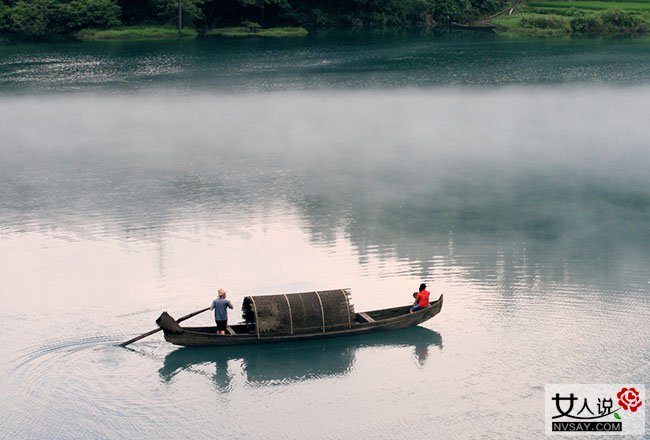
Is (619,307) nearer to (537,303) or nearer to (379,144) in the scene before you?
(537,303)

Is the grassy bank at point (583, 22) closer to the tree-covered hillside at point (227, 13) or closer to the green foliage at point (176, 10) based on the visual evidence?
the tree-covered hillside at point (227, 13)

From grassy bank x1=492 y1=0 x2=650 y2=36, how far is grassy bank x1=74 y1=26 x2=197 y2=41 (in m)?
40.4

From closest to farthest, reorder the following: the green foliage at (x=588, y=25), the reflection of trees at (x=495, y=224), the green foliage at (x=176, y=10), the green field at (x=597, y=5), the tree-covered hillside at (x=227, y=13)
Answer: the reflection of trees at (x=495, y=224) < the tree-covered hillside at (x=227, y=13) < the green foliage at (x=176, y=10) < the green foliage at (x=588, y=25) < the green field at (x=597, y=5)

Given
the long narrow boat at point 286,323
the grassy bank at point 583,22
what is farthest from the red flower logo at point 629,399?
the grassy bank at point 583,22

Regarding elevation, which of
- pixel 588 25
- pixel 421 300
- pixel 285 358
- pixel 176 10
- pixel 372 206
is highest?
pixel 176 10

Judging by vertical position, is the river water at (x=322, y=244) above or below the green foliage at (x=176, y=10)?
below

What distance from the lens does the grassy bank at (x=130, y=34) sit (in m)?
109

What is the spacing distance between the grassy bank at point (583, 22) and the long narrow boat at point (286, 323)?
93.1 metres

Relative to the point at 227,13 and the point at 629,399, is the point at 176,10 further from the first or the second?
the point at 629,399

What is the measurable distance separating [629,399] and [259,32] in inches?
3677

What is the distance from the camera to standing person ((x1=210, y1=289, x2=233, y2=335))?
29172mm

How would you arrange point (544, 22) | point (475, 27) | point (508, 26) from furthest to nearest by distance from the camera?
point (475, 27), point (508, 26), point (544, 22)

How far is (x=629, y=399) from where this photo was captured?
2692cm

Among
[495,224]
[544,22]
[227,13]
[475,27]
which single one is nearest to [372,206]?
[495,224]
